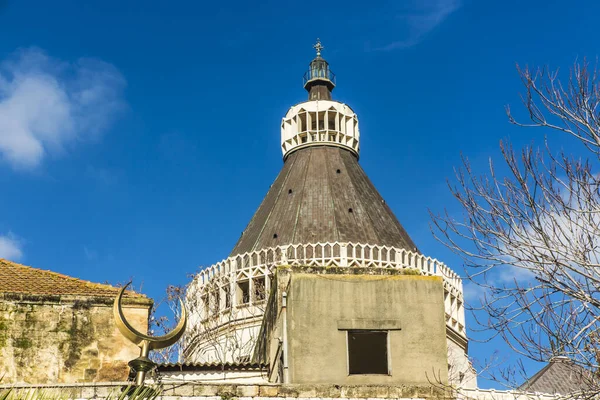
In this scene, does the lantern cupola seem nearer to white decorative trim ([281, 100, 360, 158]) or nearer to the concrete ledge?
white decorative trim ([281, 100, 360, 158])

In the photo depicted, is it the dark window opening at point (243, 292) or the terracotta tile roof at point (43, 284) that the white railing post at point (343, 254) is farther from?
the terracotta tile roof at point (43, 284)

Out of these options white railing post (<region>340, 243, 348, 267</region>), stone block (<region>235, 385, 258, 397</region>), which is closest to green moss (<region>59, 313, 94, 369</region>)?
stone block (<region>235, 385, 258, 397</region>)

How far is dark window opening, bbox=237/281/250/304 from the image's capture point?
41375 mm

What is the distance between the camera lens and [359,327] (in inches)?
635

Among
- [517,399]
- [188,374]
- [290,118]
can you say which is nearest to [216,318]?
→ [290,118]

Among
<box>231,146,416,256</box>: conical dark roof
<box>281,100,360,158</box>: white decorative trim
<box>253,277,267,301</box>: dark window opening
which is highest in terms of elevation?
<box>281,100,360,158</box>: white decorative trim

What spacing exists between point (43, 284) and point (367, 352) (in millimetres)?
5343

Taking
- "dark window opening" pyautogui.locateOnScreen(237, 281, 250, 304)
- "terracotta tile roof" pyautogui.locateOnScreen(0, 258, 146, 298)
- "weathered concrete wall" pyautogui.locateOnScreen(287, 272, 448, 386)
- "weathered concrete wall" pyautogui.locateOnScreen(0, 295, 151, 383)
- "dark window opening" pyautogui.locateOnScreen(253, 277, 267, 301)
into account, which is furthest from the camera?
"dark window opening" pyautogui.locateOnScreen(237, 281, 250, 304)

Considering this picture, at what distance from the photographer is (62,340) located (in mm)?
16250

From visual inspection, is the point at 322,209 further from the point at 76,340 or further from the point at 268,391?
the point at 268,391

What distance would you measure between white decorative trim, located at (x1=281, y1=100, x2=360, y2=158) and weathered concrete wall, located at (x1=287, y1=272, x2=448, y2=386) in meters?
34.0

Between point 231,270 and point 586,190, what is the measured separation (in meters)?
28.9

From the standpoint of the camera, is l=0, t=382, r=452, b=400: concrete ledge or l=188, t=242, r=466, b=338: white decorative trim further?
l=188, t=242, r=466, b=338: white decorative trim

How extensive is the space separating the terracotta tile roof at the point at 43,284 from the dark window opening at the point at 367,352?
3417 mm
